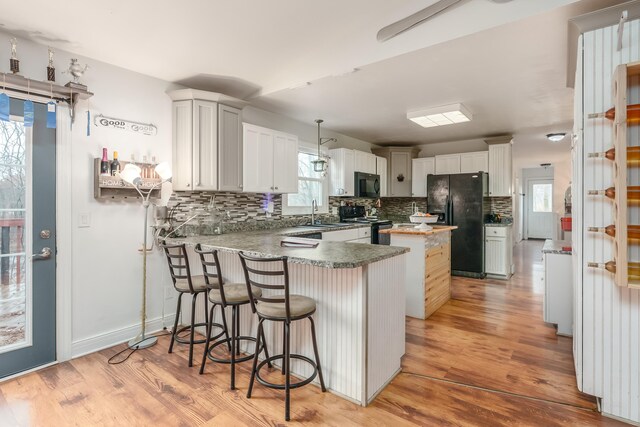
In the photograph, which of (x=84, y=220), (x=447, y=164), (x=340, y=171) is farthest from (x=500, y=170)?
(x=84, y=220)

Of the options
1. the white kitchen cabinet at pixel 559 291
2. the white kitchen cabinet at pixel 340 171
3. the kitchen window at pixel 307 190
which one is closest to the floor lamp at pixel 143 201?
the kitchen window at pixel 307 190

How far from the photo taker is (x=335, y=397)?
2.06m

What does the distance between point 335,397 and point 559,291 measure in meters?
2.51

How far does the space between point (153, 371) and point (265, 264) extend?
1.15m

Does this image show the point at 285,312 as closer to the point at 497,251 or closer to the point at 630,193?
the point at 630,193

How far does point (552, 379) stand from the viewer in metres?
2.27

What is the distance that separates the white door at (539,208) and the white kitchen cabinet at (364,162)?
26.3 feet

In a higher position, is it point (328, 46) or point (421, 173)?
point (328, 46)

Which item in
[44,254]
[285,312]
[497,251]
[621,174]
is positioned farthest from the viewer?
[497,251]

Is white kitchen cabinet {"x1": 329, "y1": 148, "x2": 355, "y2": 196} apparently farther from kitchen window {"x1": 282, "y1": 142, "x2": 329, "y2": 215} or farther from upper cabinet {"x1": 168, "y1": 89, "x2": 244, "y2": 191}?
upper cabinet {"x1": 168, "y1": 89, "x2": 244, "y2": 191}

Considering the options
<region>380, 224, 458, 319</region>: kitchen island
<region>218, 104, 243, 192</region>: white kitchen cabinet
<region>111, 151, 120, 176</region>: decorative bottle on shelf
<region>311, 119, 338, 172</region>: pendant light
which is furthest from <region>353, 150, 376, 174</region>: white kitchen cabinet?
<region>111, 151, 120, 176</region>: decorative bottle on shelf

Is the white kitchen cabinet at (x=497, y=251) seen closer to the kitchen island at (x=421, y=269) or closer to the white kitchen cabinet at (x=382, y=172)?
the white kitchen cabinet at (x=382, y=172)

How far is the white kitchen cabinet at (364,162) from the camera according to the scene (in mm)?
5543

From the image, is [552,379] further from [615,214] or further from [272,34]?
[272,34]
